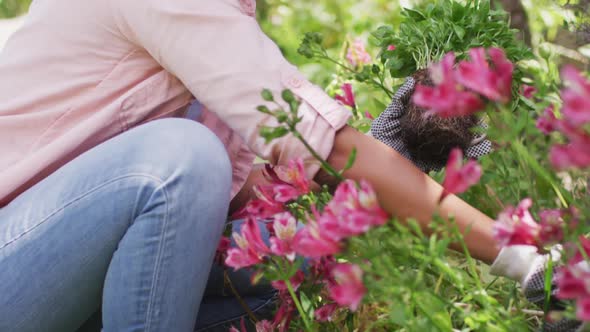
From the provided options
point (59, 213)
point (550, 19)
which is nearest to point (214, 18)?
point (59, 213)

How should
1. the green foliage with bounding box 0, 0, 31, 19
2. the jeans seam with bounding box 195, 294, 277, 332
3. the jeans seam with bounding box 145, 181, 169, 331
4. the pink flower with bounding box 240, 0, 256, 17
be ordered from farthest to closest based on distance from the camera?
the green foliage with bounding box 0, 0, 31, 19
the jeans seam with bounding box 195, 294, 277, 332
the pink flower with bounding box 240, 0, 256, 17
the jeans seam with bounding box 145, 181, 169, 331

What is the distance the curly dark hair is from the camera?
1306 millimetres

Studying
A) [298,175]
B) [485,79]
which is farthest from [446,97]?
[298,175]

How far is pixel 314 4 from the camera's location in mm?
4527

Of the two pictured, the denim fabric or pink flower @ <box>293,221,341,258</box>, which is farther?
the denim fabric

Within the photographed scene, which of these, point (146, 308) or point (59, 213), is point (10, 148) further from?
point (146, 308)

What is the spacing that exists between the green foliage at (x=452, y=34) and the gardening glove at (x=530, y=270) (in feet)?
1.51

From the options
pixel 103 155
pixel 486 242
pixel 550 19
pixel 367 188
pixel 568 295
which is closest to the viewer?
pixel 568 295

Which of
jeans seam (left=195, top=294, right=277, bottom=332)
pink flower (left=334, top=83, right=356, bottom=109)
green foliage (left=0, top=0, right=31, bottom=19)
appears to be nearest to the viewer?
jeans seam (left=195, top=294, right=277, bottom=332)

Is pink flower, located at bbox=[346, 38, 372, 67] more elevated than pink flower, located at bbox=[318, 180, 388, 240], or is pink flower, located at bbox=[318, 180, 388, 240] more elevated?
pink flower, located at bbox=[318, 180, 388, 240]

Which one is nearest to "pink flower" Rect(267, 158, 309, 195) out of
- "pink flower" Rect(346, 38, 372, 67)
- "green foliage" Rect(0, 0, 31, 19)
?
"pink flower" Rect(346, 38, 372, 67)

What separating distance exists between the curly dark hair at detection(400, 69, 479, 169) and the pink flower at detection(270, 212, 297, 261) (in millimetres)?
331

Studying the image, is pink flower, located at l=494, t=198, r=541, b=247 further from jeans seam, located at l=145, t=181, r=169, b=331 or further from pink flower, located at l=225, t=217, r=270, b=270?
jeans seam, located at l=145, t=181, r=169, b=331

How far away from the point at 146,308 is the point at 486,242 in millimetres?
538
